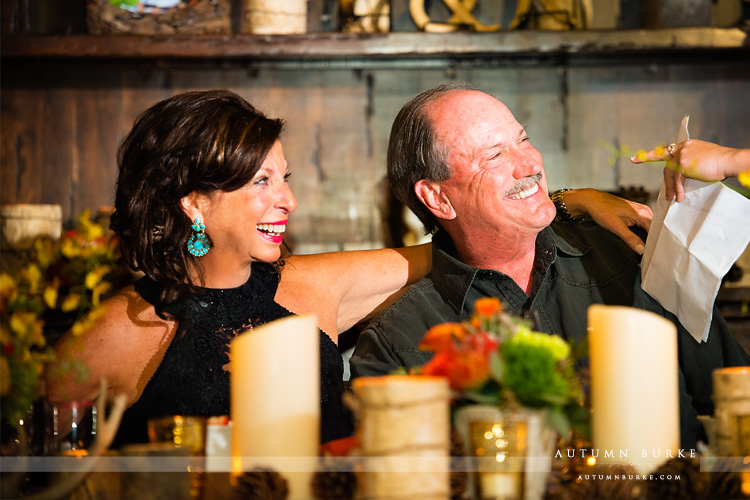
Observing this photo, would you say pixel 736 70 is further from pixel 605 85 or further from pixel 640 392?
pixel 640 392

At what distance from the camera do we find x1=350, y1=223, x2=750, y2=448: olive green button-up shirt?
147cm

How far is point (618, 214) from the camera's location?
1.61 m

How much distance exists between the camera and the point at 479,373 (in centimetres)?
73

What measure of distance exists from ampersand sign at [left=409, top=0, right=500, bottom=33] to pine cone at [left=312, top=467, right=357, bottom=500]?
5.67ft

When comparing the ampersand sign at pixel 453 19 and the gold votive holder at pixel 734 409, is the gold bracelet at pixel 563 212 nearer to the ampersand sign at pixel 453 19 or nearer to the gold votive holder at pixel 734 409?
the ampersand sign at pixel 453 19

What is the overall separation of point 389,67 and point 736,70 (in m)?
1.05

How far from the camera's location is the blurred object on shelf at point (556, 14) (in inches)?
89.4

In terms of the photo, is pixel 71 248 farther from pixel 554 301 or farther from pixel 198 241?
pixel 554 301

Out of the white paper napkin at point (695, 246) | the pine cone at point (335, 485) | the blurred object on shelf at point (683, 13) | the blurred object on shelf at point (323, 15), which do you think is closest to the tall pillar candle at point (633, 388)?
the pine cone at point (335, 485)

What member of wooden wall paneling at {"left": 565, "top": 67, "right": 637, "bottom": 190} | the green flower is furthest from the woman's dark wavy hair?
wooden wall paneling at {"left": 565, "top": 67, "right": 637, "bottom": 190}

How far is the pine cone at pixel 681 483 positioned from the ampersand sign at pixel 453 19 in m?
1.70

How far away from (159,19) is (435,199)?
1.04 meters

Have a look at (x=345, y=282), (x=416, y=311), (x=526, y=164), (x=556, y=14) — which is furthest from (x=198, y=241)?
(x=556, y=14)

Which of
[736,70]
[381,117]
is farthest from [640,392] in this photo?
[736,70]
